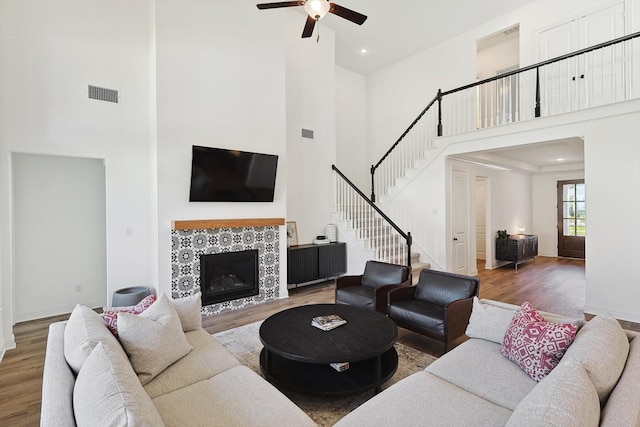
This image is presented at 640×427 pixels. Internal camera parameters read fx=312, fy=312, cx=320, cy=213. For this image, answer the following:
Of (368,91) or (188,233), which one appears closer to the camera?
(188,233)

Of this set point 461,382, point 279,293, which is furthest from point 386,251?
point 461,382

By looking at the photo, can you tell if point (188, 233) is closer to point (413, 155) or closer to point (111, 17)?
point (111, 17)

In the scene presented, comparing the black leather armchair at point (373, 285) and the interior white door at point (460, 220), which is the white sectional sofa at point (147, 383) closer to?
the black leather armchair at point (373, 285)

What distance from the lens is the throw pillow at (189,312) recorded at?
2604mm

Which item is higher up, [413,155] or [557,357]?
[413,155]

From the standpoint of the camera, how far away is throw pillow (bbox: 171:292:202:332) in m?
2.60

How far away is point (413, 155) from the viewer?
24.1 feet

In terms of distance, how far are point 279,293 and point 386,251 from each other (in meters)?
2.30

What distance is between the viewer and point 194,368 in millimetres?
2074

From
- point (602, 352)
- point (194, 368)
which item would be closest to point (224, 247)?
point (194, 368)

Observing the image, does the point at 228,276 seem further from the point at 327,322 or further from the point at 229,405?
the point at 229,405

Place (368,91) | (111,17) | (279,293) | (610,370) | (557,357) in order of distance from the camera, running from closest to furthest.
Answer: (610,370) → (557,357) → (111,17) → (279,293) → (368,91)

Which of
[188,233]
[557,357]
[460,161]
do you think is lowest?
[557,357]

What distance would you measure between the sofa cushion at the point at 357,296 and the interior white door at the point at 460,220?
322 centimetres
